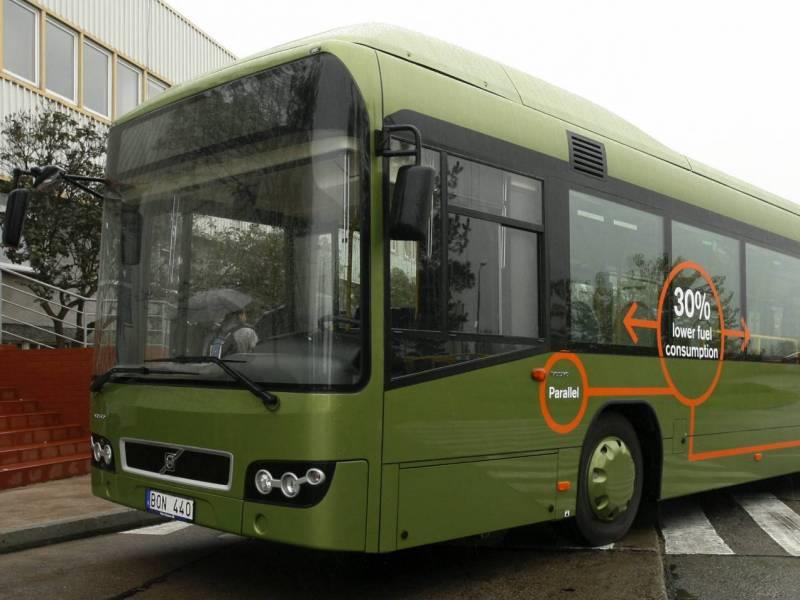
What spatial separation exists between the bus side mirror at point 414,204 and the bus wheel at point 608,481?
260 centimetres

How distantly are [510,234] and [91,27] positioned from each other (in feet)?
53.1

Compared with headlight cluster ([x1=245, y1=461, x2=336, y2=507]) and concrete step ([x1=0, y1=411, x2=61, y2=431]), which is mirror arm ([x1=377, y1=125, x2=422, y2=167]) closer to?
headlight cluster ([x1=245, y1=461, x2=336, y2=507])

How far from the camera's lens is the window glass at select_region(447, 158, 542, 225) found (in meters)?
5.69

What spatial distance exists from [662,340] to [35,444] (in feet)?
24.9

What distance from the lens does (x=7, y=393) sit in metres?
11.7

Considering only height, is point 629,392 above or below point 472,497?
above

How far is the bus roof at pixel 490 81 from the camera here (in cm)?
550

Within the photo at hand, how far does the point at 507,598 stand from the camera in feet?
18.4

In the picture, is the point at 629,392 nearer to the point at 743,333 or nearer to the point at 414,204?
the point at 743,333

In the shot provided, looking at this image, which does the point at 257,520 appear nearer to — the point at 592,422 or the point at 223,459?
the point at 223,459

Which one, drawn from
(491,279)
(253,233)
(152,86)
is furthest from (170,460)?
(152,86)

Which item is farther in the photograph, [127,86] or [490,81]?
[127,86]

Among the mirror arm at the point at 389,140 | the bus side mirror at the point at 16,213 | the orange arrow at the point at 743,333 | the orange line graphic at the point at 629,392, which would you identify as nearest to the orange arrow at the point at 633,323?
the orange line graphic at the point at 629,392

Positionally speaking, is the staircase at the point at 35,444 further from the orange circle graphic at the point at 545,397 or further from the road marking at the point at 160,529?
the orange circle graphic at the point at 545,397
